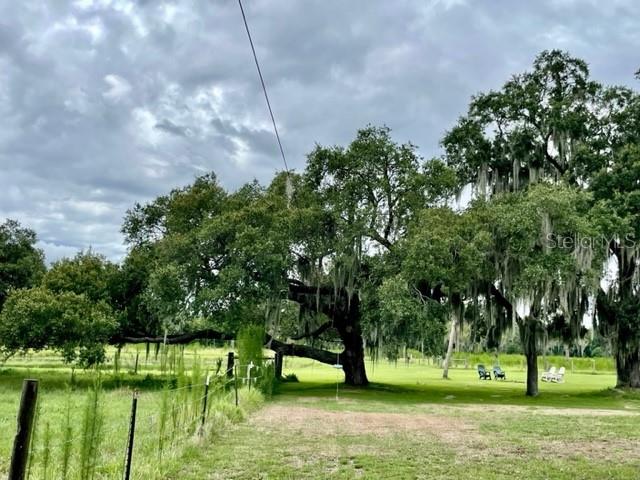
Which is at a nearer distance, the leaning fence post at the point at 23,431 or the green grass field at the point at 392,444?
the leaning fence post at the point at 23,431

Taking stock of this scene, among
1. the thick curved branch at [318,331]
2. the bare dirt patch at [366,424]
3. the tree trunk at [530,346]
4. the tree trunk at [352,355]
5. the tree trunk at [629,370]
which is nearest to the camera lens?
the bare dirt patch at [366,424]

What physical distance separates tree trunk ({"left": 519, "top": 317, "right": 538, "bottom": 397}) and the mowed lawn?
3697 millimetres

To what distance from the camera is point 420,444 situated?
738 cm

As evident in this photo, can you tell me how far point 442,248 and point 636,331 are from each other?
25.4 ft

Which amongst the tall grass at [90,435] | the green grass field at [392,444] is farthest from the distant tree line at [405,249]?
the tall grass at [90,435]

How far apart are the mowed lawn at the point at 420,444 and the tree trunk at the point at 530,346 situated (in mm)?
3697

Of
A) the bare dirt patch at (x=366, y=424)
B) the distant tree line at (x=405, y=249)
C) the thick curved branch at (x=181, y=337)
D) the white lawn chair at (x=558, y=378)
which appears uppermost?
the distant tree line at (x=405, y=249)

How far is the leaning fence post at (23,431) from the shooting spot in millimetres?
3217

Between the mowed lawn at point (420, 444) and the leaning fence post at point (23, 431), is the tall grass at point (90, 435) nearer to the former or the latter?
the leaning fence post at point (23, 431)

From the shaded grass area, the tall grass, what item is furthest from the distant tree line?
the tall grass

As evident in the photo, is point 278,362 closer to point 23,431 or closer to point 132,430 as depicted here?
point 132,430

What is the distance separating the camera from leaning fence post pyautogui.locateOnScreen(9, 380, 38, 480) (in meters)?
3.22

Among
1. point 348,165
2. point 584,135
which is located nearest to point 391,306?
point 348,165

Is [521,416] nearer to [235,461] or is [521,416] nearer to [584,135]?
[235,461]
